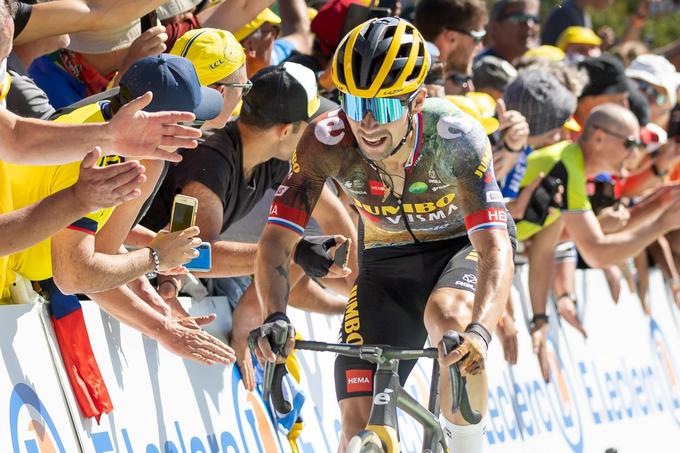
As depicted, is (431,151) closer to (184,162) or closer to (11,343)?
(184,162)

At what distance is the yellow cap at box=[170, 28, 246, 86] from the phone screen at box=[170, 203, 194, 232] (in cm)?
85

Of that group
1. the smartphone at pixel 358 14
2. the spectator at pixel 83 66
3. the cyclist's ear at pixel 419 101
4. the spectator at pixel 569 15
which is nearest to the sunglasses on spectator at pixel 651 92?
the spectator at pixel 569 15

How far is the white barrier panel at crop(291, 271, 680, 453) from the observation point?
7578 mm

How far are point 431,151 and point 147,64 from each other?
4.44 ft

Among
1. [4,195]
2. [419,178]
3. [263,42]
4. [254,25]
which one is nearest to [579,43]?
[263,42]

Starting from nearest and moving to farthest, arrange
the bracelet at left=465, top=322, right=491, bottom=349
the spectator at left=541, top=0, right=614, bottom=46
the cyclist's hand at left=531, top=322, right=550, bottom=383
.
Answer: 1. the bracelet at left=465, top=322, right=491, bottom=349
2. the cyclist's hand at left=531, top=322, right=550, bottom=383
3. the spectator at left=541, top=0, right=614, bottom=46

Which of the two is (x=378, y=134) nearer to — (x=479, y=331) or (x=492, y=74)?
(x=479, y=331)

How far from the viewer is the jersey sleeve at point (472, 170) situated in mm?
5273

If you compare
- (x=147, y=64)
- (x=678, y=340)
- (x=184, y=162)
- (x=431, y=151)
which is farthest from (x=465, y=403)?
(x=678, y=340)

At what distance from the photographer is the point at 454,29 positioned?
8.90m

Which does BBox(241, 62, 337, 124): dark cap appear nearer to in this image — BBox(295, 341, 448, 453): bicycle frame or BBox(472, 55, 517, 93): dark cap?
BBox(295, 341, 448, 453): bicycle frame

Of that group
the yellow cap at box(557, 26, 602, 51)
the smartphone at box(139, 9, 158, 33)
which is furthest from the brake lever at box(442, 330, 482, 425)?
the yellow cap at box(557, 26, 602, 51)

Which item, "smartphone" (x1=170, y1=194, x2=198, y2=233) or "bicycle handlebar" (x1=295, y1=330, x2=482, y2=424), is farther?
"smartphone" (x1=170, y1=194, x2=198, y2=233)

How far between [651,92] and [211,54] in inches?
269
